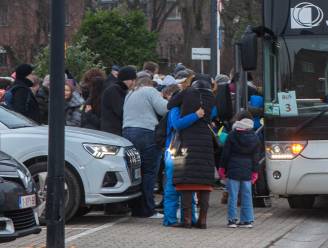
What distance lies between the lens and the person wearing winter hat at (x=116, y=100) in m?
12.2

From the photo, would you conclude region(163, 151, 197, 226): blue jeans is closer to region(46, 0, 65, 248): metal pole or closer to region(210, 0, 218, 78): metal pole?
region(46, 0, 65, 248): metal pole

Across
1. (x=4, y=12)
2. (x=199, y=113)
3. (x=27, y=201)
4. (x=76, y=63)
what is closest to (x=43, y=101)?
(x=199, y=113)

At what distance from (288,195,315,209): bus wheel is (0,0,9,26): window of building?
4221 cm

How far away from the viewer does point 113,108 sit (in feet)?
40.0

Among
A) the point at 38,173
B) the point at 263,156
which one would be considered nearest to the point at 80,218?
the point at 38,173

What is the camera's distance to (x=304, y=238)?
35.0ft

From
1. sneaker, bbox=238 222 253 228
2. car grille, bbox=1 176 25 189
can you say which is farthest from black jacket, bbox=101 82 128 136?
car grille, bbox=1 176 25 189

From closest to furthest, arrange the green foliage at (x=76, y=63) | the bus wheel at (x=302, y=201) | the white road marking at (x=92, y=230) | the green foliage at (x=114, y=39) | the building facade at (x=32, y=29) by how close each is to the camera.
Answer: the white road marking at (x=92, y=230), the bus wheel at (x=302, y=201), the green foliage at (x=76, y=63), the green foliage at (x=114, y=39), the building facade at (x=32, y=29)

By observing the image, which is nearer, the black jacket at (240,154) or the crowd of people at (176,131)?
the crowd of people at (176,131)

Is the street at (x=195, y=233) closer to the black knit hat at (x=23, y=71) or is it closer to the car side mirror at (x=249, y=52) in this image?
the car side mirror at (x=249, y=52)

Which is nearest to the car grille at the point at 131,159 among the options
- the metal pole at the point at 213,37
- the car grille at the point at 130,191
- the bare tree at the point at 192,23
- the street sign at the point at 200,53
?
the car grille at the point at 130,191

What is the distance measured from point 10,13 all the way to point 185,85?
145 feet

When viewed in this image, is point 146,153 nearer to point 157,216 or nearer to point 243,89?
point 157,216

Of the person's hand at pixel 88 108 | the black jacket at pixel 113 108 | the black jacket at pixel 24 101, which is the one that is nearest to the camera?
the black jacket at pixel 113 108
